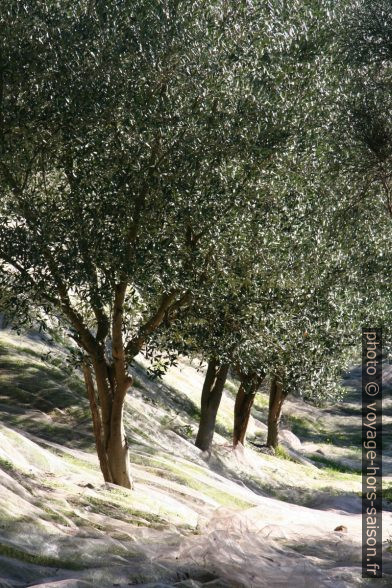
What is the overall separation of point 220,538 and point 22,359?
2119cm

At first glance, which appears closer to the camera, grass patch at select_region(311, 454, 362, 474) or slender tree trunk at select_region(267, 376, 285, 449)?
slender tree trunk at select_region(267, 376, 285, 449)

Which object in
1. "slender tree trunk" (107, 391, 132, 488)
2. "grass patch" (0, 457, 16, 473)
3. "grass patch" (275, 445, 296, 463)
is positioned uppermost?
"grass patch" (275, 445, 296, 463)

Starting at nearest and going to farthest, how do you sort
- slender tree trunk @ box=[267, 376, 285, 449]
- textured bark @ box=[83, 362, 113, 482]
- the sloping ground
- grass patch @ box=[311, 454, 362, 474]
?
1. the sloping ground
2. textured bark @ box=[83, 362, 113, 482]
3. slender tree trunk @ box=[267, 376, 285, 449]
4. grass patch @ box=[311, 454, 362, 474]

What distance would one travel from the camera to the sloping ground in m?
11.4

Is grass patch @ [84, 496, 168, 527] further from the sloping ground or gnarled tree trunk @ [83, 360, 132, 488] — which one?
gnarled tree trunk @ [83, 360, 132, 488]

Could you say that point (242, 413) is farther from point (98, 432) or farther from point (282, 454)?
point (98, 432)

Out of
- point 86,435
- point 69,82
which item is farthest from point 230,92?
point 86,435

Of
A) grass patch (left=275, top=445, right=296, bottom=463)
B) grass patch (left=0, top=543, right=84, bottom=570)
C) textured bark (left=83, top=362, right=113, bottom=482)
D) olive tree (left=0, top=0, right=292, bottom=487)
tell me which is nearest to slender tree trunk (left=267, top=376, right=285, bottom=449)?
grass patch (left=275, top=445, right=296, bottom=463)

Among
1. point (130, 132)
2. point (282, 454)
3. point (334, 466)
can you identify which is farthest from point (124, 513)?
point (334, 466)

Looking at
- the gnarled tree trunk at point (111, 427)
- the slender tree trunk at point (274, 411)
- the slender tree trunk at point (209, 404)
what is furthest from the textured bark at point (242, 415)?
the gnarled tree trunk at point (111, 427)

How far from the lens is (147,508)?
726 inches

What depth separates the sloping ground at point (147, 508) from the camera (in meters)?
11.4

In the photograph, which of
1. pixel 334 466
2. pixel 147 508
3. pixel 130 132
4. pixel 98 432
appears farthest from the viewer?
pixel 334 466

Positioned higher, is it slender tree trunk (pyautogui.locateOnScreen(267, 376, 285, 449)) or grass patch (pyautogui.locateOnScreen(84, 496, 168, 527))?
slender tree trunk (pyautogui.locateOnScreen(267, 376, 285, 449))
